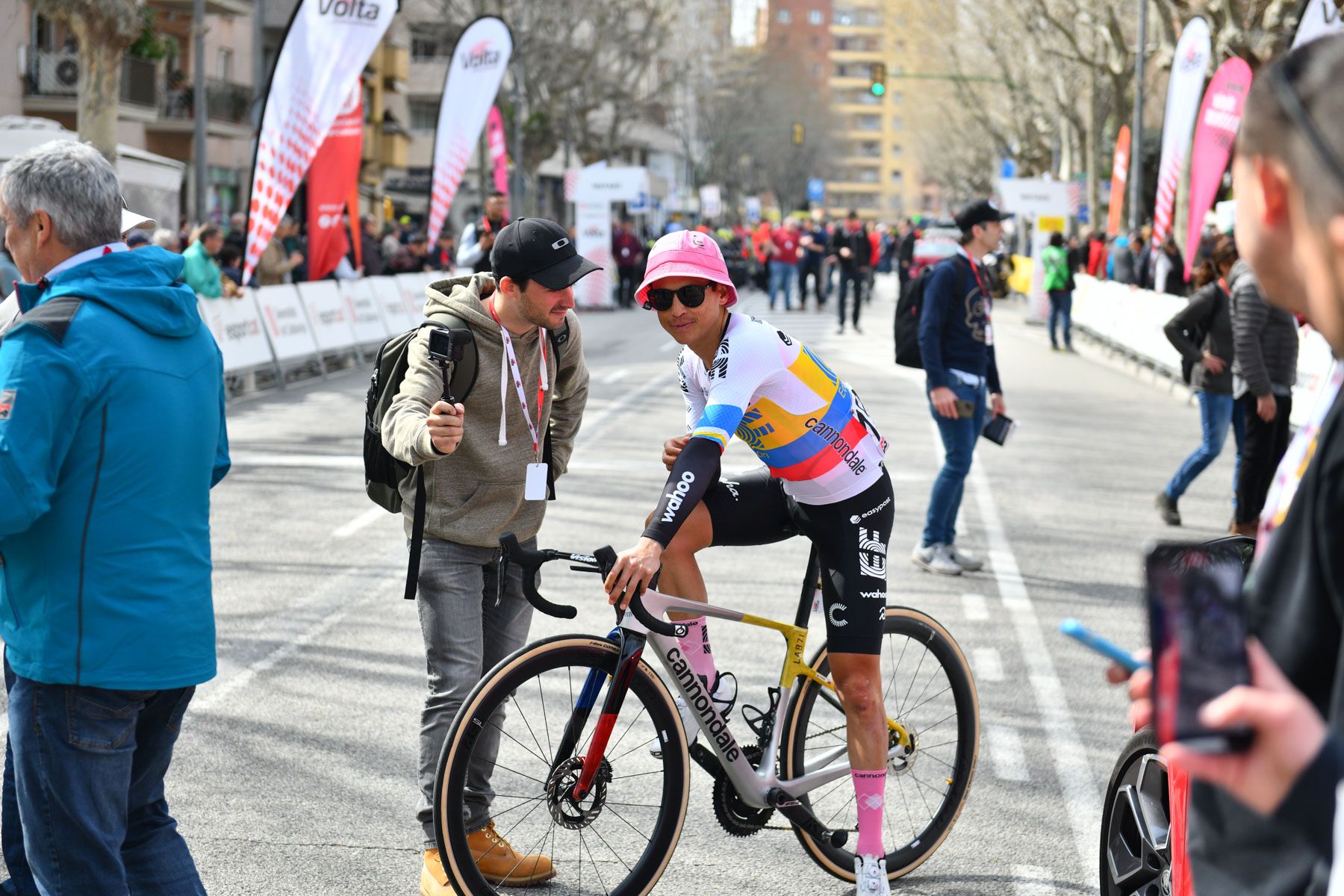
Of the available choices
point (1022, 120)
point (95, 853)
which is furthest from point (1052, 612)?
point (1022, 120)

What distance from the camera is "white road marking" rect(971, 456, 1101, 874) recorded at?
505 cm

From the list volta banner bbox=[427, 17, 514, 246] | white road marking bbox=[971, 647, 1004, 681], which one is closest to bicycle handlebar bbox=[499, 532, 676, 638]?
white road marking bbox=[971, 647, 1004, 681]

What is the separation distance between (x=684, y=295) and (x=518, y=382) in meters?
0.62

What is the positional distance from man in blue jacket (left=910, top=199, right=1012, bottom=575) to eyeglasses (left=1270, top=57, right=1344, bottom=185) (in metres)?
7.02

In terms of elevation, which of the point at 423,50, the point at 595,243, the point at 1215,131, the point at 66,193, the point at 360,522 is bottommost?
the point at 360,522

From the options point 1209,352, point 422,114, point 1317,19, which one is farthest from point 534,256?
point 422,114

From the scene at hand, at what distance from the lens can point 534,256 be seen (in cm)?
418

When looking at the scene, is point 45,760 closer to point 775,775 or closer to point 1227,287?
point 775,775

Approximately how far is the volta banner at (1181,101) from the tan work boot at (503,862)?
57.6 ft

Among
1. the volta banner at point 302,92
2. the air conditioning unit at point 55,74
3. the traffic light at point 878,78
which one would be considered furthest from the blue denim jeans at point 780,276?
the air conditioning unit at point 55,74

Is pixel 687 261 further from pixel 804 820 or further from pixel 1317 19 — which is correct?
pixel 1317 19

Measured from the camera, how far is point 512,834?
184 inches

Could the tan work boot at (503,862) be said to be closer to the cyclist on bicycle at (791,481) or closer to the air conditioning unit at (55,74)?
the cyclist on bicycle at (791,481)

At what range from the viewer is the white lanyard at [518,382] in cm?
435
